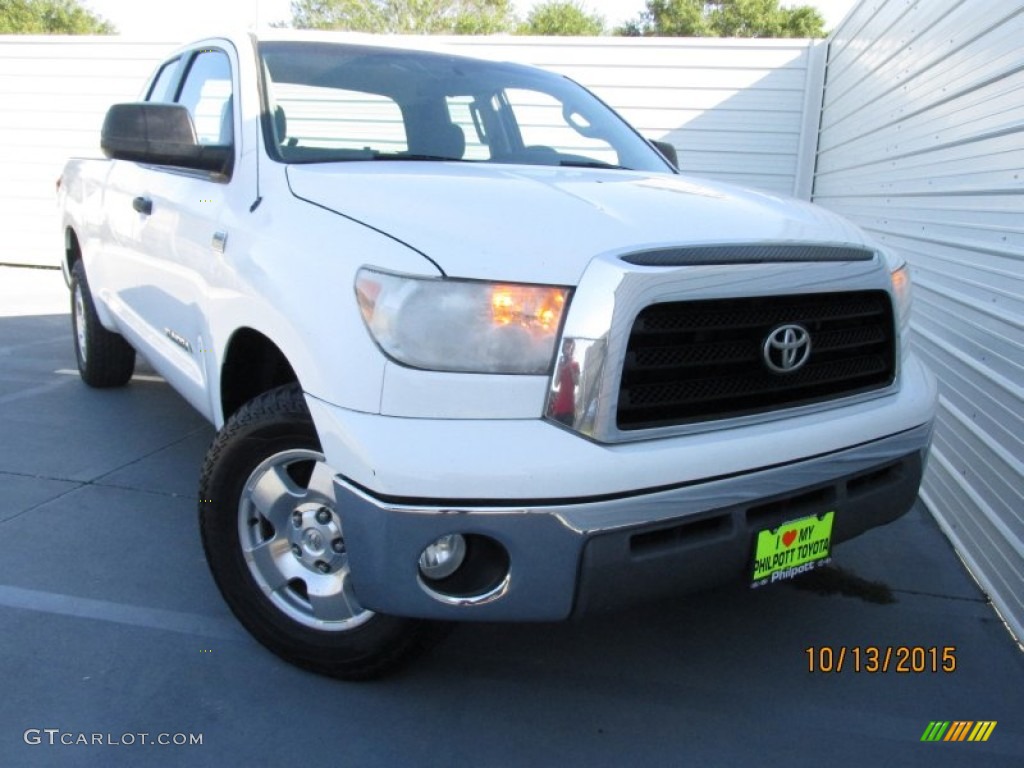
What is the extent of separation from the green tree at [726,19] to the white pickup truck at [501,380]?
40.1 meters

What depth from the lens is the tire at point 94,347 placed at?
5.25 metres

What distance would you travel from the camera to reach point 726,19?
1610 inches

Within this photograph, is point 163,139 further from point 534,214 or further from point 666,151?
point 666,151

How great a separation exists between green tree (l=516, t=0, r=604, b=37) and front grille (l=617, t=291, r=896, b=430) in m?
38.8

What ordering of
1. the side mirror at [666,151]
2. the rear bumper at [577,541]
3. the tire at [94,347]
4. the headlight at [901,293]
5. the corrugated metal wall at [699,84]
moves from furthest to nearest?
1. the corrugated metal wall at [699,84]
2. the tire at [94,347]
3. the side mirror at [666,151]
4. the headlight at [901,293]
5. the rear bumper at [577,541]

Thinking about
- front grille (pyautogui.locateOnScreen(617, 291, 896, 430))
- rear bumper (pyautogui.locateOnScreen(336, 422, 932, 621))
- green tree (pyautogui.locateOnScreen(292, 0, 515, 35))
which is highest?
green tree (pyautogui.locateOnScreen(292, 0, 515, 35))

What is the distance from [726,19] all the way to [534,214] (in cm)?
4301

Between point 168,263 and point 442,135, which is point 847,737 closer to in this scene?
point 442,135

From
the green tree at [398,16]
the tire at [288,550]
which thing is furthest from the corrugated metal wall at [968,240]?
the green tree at [398,16]

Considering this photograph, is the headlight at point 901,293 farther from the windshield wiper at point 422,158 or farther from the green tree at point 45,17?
the green tree at point 45,17

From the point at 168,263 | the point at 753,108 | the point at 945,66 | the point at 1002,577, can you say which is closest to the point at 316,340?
the point at 168,263

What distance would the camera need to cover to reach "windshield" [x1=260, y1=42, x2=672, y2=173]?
304 cm

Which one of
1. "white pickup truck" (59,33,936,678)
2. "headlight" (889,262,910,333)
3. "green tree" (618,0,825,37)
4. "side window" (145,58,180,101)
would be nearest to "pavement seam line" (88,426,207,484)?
"white pickup truck" (59,33,936,678)
